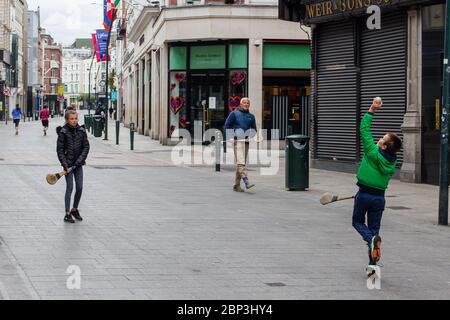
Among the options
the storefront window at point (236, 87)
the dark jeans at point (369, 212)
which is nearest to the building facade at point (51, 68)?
the storefront window at point (236, 87)

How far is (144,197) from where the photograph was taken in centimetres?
1511

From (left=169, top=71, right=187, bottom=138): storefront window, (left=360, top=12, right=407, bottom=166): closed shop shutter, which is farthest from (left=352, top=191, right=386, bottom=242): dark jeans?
(left=169, top=71, right=187, bottom=138): storefront window

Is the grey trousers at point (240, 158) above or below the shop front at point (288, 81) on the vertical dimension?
below

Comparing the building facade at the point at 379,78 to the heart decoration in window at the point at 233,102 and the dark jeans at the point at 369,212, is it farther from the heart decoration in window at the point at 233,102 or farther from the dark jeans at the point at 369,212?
the heart decoration in window at the point at 233,102

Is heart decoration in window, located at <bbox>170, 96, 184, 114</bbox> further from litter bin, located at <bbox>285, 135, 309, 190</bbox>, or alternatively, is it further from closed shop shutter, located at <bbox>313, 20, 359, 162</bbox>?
litter bin, located at <bbox>285, 135, 309, 190</bbox>

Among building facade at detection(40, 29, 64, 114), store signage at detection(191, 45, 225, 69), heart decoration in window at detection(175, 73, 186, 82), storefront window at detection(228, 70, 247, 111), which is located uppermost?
building facade at detection(40, 29, 64, 114)

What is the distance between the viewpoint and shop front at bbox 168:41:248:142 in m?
34.6

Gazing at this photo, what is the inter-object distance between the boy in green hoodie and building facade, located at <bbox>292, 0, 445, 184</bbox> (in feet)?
34.0

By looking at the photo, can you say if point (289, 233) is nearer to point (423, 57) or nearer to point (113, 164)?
point (423, 57)

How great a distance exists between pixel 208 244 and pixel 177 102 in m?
26.9

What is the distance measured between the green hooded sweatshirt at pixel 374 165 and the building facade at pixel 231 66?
2530 centimetres

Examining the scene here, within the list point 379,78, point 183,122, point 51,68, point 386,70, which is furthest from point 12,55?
point 51,68

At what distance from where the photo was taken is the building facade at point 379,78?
721 inches
